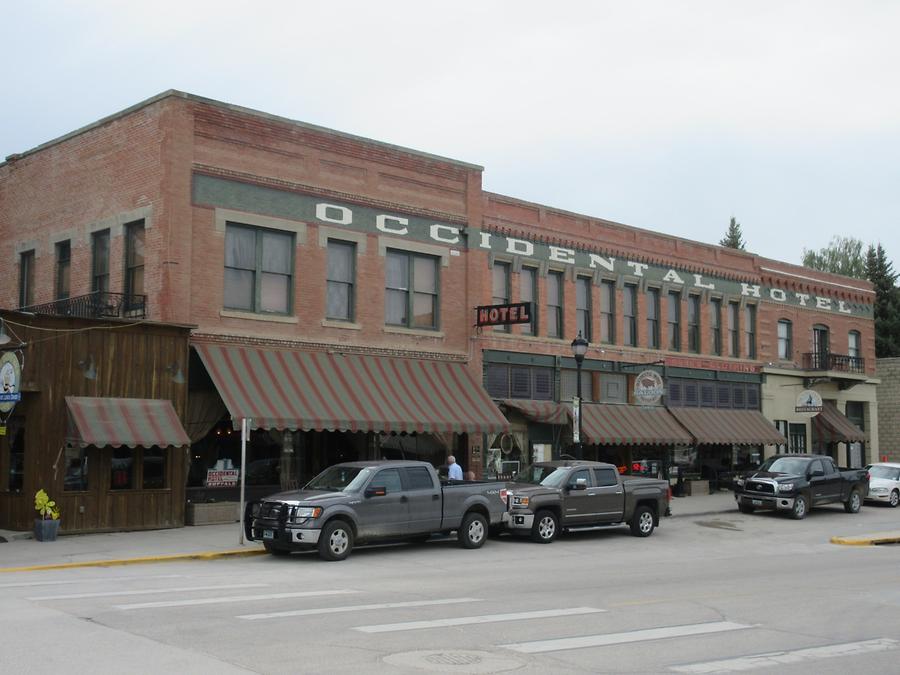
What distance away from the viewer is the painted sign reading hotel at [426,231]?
80.6 feet

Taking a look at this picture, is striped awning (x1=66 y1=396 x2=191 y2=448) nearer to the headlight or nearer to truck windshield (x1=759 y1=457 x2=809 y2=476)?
the headlight

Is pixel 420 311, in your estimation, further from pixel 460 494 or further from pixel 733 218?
pixel 733 218

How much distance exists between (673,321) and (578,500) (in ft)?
53.1

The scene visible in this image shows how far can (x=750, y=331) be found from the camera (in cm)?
4022

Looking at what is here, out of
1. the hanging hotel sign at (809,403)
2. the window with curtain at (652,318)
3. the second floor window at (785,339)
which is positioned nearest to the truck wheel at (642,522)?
the window with curtain at (652,318)

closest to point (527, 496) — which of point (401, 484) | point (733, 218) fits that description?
point (401, 484)

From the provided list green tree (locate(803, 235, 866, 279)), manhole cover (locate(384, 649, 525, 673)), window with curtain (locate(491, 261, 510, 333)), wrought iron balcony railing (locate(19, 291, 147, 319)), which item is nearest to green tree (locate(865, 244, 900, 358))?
green tree (locate(803, 235, 866, 279))

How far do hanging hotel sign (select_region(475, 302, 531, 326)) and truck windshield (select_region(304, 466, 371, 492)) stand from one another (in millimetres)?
10312

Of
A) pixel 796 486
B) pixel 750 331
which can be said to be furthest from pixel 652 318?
pixel 796 486

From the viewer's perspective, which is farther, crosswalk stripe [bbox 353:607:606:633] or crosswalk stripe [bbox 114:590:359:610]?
crosswalk stripe [bbox 114:590:359:610]

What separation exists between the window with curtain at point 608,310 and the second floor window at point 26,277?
58.3ft

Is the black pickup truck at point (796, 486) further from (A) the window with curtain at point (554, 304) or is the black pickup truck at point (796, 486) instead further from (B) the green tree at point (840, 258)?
(B) the green tree at point (840, 258)

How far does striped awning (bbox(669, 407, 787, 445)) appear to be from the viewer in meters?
35.2

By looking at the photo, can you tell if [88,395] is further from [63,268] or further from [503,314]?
A: [503,314]
